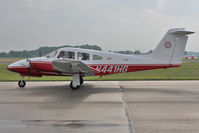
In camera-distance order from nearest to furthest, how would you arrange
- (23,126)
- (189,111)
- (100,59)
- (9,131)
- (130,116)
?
(9,131), (23,126), (130,116), (189,111), (100,59)

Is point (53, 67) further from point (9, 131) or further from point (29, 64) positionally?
point (9, 131)

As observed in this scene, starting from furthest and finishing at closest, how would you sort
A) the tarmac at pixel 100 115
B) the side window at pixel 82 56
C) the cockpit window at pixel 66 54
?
the side window at pixel 82 56 → the cockpit window at pixel 66 54 → the tarmac at pixel 100 115

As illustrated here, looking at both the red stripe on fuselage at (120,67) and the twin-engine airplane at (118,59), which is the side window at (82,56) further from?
the red stripe on fuselage at (120,67)

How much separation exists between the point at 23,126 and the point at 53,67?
5.96 m

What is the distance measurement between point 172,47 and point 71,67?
5747 millimetres

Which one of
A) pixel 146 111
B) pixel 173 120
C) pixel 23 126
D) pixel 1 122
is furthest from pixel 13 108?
pixel 173 120

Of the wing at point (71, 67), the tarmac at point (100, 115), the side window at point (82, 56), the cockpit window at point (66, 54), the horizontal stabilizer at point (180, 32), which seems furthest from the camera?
the side window at point (82, 56)

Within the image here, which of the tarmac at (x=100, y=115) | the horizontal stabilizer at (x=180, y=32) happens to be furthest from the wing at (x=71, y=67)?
the horizontal stabilizer at (x=180, y=32)

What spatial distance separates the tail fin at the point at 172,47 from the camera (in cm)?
1145

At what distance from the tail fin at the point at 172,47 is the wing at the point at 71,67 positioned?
409 centimetres

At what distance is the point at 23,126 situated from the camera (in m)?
5.09

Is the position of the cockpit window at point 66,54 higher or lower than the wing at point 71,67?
higher

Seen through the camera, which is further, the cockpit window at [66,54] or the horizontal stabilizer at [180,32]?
the cockpit window at [66,54]

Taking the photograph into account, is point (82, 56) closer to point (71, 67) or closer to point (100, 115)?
point (71, 67)
